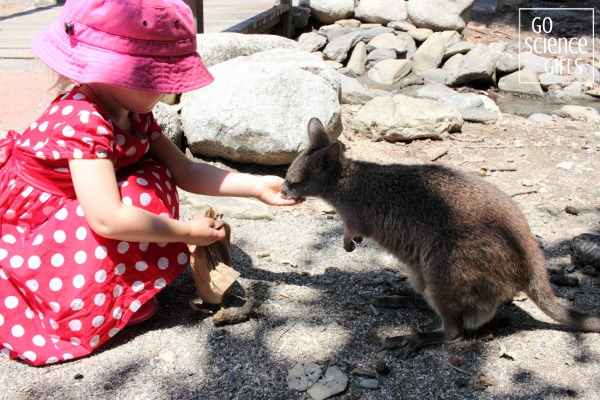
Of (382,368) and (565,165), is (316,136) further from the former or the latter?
(565,165)

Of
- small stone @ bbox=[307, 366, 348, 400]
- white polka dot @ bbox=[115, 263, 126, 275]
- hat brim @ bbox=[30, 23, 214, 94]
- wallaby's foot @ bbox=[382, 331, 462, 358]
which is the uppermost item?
hat brim @ bbox=[30, 23, 214, 94]

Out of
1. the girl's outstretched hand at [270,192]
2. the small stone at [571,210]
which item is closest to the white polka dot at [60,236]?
the girl's outstretched hand at [270,192]

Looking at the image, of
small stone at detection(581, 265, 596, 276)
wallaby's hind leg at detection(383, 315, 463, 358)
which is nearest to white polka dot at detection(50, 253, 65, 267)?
wallaby's hind leg at detection(383, 315, 463, 358)

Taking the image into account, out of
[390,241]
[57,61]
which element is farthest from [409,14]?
[57,61]

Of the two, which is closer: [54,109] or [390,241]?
[54,109]

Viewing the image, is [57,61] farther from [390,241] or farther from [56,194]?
[390,241]

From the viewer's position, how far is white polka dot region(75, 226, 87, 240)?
238 cm

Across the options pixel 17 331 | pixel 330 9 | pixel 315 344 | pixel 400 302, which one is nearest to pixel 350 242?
pixel 400 302

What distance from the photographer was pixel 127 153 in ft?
8.27

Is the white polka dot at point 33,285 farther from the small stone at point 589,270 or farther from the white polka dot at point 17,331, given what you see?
the small stone at point 589,270

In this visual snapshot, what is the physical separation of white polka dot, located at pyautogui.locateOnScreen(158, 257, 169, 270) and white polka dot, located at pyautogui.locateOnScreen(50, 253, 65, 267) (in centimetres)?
40

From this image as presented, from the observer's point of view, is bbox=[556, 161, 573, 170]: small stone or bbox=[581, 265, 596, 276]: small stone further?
bbox=[556, 161, 573, 170]: small stone

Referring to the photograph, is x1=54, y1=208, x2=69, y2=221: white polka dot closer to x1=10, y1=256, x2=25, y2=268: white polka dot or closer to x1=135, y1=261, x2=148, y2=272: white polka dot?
x1=10, y1=256, x2=25, y2=268: white polka dot

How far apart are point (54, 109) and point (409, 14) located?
28.3ft
